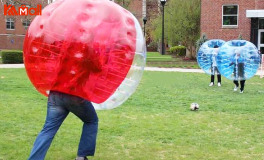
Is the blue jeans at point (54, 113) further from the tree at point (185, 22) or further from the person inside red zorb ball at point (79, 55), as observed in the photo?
the tree at point (185, 22)

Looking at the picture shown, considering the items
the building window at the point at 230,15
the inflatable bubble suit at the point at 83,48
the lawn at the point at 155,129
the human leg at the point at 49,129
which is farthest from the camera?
the building window at the point at 230,15

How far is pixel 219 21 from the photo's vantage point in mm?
31703

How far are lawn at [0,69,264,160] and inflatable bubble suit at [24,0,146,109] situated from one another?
1331mm

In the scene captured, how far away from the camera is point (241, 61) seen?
11633mm

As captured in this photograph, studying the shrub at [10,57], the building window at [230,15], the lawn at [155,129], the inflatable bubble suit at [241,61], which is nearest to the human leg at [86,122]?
the lawn at [155,129]

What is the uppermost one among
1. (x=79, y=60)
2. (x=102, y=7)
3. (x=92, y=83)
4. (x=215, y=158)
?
(x=102, y=7)

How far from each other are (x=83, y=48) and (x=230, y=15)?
29291 millimetres

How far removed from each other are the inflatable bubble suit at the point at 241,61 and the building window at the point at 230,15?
20.4 meters

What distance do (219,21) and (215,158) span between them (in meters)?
28.0

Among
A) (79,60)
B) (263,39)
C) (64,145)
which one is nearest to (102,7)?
(79,60)

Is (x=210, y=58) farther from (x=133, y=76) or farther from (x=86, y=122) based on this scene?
(x=86, y=122)

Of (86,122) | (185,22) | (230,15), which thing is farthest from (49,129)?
(185,22)

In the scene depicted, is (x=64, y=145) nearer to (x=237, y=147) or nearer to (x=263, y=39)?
(x=237, y=147)

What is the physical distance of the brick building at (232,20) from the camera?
30.6 meters
